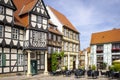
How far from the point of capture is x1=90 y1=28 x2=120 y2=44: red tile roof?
140 ft

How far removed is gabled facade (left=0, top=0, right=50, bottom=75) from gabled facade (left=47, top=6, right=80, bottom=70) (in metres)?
7.78

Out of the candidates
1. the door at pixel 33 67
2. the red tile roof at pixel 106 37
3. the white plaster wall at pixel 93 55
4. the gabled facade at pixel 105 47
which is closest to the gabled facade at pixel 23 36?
the door at pixel 33 67

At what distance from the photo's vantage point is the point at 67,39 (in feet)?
115

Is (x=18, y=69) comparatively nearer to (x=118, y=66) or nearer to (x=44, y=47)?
(x=44, y=47)

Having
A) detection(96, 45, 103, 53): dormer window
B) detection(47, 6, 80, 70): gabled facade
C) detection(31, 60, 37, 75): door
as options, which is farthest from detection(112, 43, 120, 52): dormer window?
detection(31, 60, 37, 75): door

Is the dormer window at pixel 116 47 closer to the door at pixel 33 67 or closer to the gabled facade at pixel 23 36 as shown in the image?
the gabled facade at pixel 23 36

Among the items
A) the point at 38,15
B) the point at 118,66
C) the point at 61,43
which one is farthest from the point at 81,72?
the point at 61,43

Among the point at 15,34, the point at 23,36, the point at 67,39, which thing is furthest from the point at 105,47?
the point at 15,34

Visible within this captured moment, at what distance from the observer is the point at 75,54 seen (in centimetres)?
3872

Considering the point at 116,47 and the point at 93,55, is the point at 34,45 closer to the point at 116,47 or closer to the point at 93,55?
the point at 116,47

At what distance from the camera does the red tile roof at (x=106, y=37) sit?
42.6 m

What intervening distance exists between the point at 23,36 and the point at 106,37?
1037 inches

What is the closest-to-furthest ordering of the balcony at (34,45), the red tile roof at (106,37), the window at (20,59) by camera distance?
the window at (20,59) → the balcony at (34,45) → the red tile roof at (106,37)

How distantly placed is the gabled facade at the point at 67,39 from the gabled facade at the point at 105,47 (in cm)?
681
